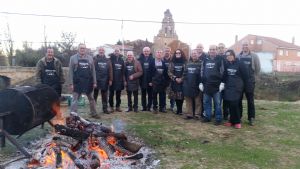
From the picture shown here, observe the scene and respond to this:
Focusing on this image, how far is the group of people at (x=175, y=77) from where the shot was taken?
9.59 meters

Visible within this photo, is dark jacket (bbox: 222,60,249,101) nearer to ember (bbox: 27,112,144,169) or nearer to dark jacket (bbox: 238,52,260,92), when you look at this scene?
dark jacket (bbox: 238,52,260,92)

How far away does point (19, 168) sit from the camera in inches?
241

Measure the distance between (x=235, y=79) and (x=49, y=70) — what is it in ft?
15.8

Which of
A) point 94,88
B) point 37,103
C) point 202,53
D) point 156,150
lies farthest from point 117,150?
point 202,53

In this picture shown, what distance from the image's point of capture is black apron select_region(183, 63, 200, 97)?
10211 mm

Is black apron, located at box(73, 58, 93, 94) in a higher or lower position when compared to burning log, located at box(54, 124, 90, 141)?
higher

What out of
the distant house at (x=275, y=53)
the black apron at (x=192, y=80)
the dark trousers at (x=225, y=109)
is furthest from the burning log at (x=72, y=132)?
the distant house at (x=275, y=53)

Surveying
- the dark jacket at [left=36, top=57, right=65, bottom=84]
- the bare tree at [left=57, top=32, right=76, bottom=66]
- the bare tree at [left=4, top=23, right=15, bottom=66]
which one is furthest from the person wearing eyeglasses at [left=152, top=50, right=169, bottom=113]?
the bare tree at [left=4, top=23, right=15, bottom=66]

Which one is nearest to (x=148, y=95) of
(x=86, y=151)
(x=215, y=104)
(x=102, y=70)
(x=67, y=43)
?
(x=102, y=70)

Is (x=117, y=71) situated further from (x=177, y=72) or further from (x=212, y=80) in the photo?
(x=212, y=80)

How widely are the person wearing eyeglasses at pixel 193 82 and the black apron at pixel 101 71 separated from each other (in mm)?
2304

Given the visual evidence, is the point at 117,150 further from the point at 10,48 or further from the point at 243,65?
the point at 10,48

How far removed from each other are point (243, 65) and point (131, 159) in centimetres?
433

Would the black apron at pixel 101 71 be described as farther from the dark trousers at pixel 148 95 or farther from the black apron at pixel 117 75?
the dark trousers at pixel 148 95
